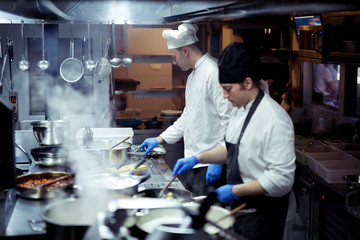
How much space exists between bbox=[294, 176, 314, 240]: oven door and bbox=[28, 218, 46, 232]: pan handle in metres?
2.66

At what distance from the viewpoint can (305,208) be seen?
4109mm

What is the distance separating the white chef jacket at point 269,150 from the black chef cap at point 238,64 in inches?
8.0

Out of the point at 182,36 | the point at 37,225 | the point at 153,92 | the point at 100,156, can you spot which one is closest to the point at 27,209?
the point at 37,225

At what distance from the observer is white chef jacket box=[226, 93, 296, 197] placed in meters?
2.33

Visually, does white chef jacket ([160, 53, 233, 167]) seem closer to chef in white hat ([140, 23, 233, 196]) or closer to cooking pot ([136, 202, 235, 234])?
chef in white hat ([140, 23, 233, 196])

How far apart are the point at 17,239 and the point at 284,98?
4.73 metres

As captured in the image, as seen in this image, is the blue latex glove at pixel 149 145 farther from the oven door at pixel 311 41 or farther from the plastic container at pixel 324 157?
the oven door at pixel 311 41

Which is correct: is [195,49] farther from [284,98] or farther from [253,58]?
[284,98]

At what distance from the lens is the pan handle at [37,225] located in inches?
78.6

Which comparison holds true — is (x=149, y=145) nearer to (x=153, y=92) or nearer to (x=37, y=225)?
(x=37, y=225)

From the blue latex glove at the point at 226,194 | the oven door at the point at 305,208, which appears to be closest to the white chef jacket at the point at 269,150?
the blue latex glove at the point at 226,194

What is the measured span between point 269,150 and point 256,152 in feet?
0.36

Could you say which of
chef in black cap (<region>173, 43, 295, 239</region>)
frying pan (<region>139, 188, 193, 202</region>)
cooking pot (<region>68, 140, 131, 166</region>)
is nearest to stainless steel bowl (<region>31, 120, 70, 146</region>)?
cooking pot (<region>68, 140, 131, 166</region>)

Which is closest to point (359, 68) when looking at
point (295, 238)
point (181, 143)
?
point (295, 238)
